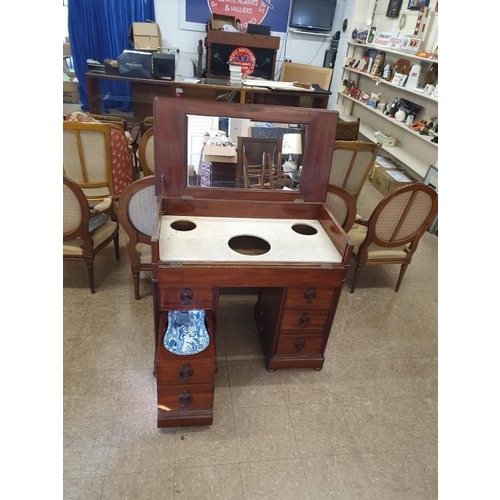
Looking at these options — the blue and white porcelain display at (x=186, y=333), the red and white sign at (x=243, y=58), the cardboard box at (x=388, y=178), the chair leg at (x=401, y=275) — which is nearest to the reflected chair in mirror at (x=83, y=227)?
the blue and white porcelain display at (x=186, y=333)

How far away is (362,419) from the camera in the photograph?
66.7 inches

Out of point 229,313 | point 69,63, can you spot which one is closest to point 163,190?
point 229,313

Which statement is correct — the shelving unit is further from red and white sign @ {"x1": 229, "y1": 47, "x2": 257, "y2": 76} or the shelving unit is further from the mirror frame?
the mirror frame

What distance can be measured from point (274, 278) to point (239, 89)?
295cm

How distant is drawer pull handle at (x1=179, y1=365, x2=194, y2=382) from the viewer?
1.43m

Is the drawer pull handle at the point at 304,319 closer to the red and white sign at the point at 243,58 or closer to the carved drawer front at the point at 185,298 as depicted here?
the carved drawer front at the point at 185,298

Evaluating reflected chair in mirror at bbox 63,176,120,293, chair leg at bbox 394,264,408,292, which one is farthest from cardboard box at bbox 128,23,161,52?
chair leg at bbox 394,264,408,292

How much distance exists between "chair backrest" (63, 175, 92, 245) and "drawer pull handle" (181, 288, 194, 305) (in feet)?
2.84

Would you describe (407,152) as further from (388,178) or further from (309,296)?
(309,296)

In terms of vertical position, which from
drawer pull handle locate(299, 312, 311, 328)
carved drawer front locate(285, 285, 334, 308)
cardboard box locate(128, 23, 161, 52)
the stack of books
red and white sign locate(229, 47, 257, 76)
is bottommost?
drawer pull handle locate(299, 312, 311, 328)

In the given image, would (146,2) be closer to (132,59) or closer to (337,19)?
(132,59)

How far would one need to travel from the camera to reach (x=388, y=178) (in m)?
3.83

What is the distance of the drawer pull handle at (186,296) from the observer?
144cm

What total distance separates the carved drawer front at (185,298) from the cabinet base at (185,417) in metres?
0.44
